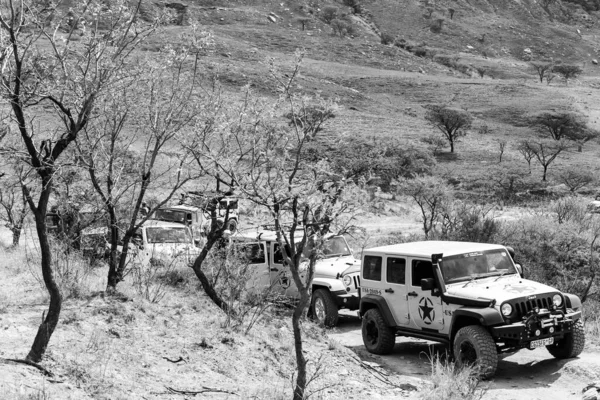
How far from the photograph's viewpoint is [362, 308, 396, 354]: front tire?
11.4 meters

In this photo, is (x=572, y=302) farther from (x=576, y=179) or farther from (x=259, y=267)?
(x=576, y=179)

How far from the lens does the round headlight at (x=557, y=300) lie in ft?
32.4

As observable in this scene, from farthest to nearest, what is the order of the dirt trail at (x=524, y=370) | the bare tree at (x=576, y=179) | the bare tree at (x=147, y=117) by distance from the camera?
the bare tree at (x=576, y=179) < the bare tree at (x=147, y=117) < the dirt trail at (x=524, y=370)

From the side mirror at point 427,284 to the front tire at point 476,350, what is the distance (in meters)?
0.84

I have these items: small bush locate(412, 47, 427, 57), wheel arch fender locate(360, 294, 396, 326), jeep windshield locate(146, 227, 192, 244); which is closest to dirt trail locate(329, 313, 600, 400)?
wheel arch fender locate(360, 294, 396, 326)

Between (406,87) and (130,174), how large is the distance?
216 ft

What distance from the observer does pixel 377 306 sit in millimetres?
11664

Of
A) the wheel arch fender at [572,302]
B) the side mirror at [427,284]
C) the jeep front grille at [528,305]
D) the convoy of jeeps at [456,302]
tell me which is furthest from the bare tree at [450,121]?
the jeep front grille at [528,305]

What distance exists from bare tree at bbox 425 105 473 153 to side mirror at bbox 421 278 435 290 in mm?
44203

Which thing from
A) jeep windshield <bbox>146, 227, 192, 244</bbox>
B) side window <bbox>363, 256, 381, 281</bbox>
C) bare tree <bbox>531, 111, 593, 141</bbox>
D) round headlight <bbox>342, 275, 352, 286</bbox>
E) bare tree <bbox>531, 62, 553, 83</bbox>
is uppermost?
bare tree <bbox>531, 62, 553, 83</bbox>

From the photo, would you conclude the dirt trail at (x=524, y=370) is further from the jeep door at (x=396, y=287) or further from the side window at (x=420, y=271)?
the side window at (x=420, y=271)

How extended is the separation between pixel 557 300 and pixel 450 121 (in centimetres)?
4586

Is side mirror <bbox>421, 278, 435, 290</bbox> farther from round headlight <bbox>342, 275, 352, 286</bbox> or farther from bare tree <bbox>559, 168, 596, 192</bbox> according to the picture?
bare tree <bbox>559, 168, 596, 192</bbox>

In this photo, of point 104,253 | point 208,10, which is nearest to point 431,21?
point 208,10
